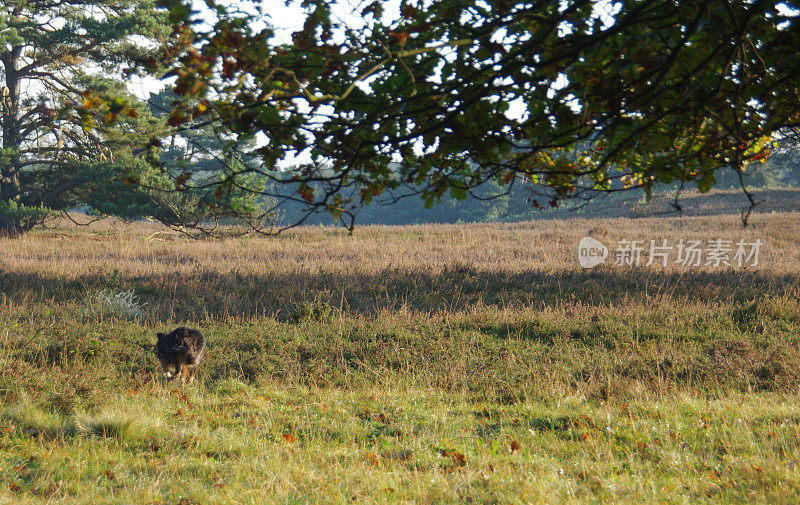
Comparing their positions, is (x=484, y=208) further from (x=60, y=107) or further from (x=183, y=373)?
(x=183, y=373)

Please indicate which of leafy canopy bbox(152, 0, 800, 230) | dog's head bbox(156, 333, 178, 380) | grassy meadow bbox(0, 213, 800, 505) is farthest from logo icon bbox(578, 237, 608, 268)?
leafy canopy bbox(152, 0, 800, 230)

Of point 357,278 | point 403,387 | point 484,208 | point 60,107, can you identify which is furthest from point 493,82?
point 484,208

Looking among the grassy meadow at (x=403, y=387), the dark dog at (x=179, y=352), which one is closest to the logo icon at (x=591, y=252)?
the grassy meadow at (x=403, y=387)

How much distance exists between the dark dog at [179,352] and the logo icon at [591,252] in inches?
450

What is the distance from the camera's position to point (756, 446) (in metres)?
4.58

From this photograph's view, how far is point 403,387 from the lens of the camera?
6.67 meters

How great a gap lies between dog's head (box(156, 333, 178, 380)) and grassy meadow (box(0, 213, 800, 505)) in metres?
0.16

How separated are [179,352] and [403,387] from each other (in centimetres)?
272

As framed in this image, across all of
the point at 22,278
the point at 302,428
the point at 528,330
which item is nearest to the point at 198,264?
the point at 22,278

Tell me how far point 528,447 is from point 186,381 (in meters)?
4.08

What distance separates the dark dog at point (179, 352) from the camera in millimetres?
6102

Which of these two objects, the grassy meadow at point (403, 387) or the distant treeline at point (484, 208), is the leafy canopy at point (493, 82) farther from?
the distant treeline at point (484, 208)

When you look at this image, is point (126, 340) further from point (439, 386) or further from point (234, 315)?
point (439, 386)

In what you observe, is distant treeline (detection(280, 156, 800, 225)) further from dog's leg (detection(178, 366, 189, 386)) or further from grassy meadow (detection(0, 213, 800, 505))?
dog's leg (detection(178, 366, 189, 386))
